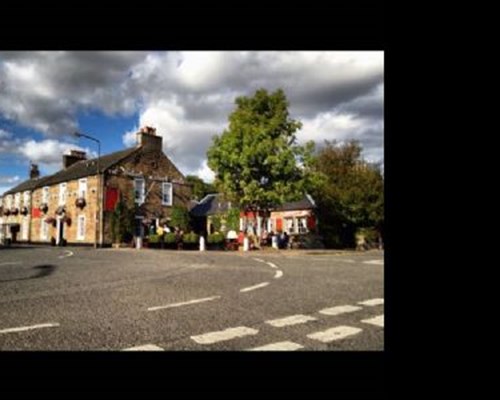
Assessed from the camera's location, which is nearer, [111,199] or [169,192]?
[111,199]

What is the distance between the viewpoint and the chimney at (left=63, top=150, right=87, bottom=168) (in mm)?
43812

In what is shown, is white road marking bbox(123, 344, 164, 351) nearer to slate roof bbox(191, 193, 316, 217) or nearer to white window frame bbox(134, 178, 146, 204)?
white window frame bbox(134, 178, 146, 204)

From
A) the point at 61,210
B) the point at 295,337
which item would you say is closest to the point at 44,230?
the point at 61,210

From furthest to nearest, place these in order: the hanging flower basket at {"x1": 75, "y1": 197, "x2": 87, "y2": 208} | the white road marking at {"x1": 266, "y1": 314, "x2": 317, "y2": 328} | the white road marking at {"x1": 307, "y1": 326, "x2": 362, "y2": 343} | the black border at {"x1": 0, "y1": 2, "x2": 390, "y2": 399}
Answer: the hanging flower basket at {"x1": 75, "y1": 197, "x2": 87, "y2": 208} → the white road marking at {"x1": 266, "y1": 314, "x2": 317, "y2": 328} → the white road marking at {"x1": 307, "y1": 326, "x2": 362, "y2": 343} → the black border at {"x1": 0, "y1": 2, "x2": 390, "y2": 399}

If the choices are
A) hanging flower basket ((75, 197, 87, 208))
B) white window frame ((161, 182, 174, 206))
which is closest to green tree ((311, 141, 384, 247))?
white window frame ((161, 182, 174, 206))

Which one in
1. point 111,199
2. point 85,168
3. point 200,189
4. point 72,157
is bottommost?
point 111,199

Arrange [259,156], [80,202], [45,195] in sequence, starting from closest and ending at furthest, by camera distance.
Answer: [259,156] < [80,202] < [45,195]

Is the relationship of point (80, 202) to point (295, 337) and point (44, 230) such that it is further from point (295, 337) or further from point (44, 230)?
point (295, 337)

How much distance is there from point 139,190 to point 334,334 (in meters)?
32.6

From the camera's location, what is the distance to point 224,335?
5188mm
